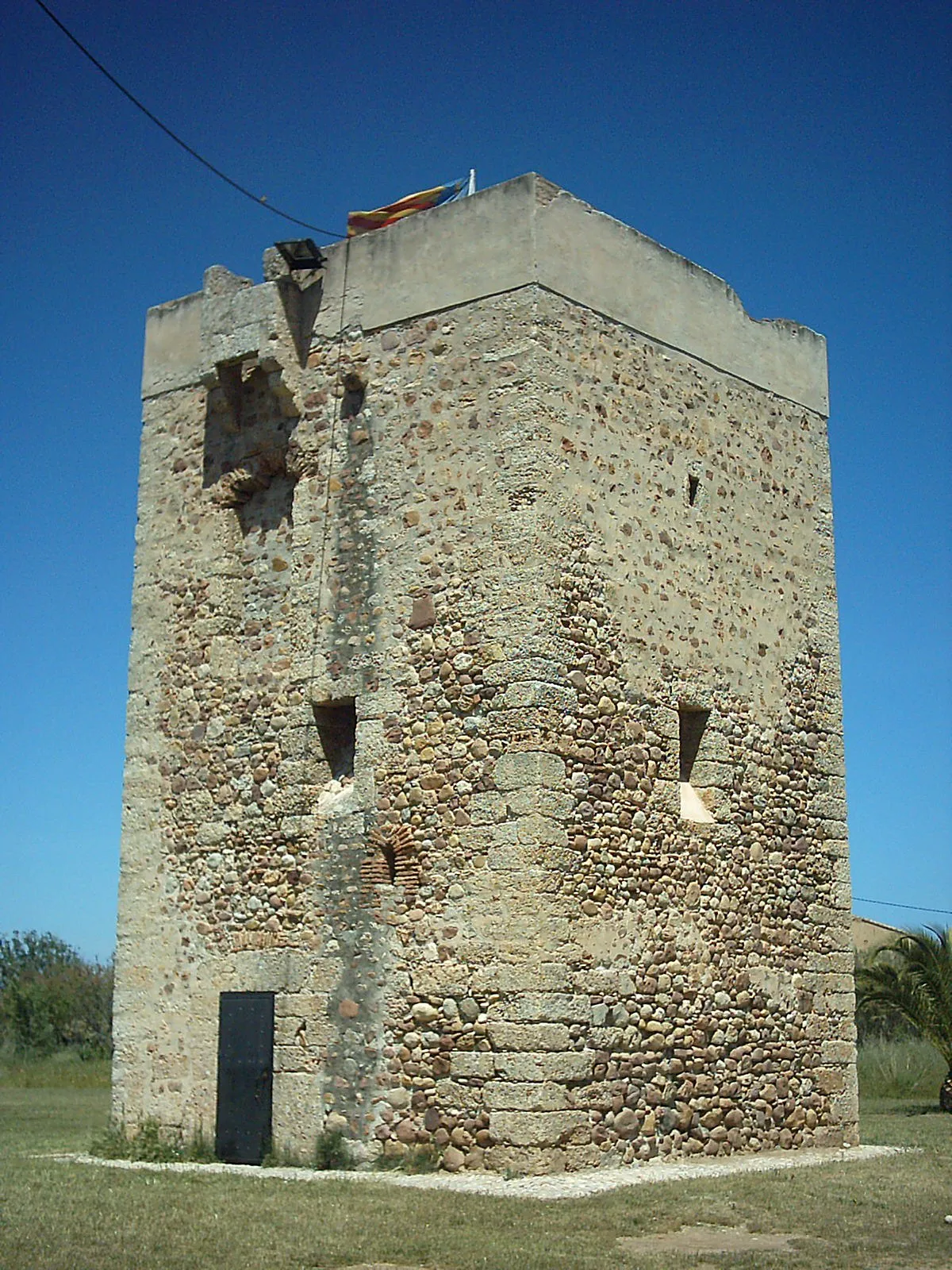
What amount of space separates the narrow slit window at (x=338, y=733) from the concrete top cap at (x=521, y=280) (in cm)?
299

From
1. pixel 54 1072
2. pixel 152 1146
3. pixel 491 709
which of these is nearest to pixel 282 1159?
pixel 152 1146

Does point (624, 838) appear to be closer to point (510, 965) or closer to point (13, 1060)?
point (510, 965)

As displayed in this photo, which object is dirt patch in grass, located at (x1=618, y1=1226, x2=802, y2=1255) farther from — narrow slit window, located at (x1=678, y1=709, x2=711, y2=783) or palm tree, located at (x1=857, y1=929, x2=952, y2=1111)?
palm tree, located at (x1=857, y1=929, x2=952, y2=1111)

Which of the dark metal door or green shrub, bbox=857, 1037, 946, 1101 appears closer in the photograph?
the dark metal door

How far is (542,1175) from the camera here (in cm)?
985

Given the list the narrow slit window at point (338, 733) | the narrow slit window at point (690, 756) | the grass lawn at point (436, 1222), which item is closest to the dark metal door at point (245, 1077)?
the grass lawn at point (436, 1222)

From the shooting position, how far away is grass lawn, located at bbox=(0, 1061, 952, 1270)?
7.35 meters

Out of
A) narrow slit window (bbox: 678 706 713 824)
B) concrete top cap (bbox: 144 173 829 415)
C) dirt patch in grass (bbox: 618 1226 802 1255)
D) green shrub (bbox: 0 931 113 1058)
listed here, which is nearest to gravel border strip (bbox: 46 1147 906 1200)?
dirt patch in grass (bbox: 618 1226 802 1255)

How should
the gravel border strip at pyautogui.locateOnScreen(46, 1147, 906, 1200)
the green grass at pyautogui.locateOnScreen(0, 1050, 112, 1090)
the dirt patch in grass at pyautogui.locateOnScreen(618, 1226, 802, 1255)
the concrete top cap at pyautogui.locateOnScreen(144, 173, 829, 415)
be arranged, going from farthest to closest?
1. the green grass at pyautogui.locateOnScreen(0, 1050, 112, 1090)
2. the concrete top cap at pyautogui.locateOnScreen(144, 173, 829, 415)
3. the gravel border strip at pyautogui.locateOnScreen(46, 1147, 906, 1200)
4. the dirt patch in grass at pyautogui.locateOnScreen(618, 1226, 802, 1255)

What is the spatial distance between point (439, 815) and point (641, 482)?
3.02m

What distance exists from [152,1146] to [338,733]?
345 cm

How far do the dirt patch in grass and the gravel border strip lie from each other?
3.25 ft

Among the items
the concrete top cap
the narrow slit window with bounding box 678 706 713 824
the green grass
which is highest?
the concrete top cap

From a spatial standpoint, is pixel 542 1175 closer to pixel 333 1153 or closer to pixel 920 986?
pixel 333 1153
